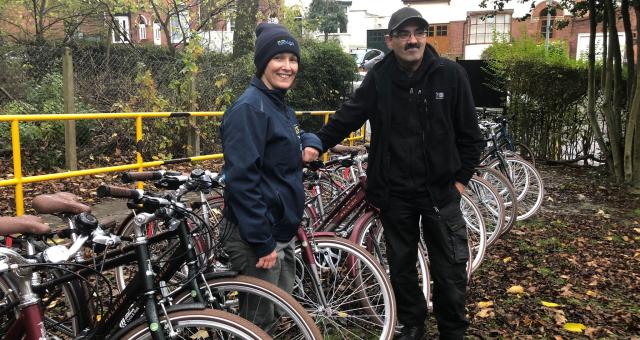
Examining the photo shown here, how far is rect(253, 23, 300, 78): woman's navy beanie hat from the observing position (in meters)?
2.43

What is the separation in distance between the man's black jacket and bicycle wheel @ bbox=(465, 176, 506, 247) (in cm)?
198

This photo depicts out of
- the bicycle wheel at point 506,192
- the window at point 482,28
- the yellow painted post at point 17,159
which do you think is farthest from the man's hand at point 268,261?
the window at point 482,28

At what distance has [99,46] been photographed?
462 inches

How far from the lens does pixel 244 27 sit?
37.3ft

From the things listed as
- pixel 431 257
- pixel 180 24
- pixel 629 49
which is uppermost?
pixel 180 24

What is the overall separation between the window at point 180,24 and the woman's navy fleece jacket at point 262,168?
26.5ft

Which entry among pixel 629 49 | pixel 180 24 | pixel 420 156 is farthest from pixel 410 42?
pixel 180 24

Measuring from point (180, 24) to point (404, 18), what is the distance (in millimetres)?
7977

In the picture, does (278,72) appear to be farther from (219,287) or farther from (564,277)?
(564,277)

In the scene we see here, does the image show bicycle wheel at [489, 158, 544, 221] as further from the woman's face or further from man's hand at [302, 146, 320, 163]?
the woman's face

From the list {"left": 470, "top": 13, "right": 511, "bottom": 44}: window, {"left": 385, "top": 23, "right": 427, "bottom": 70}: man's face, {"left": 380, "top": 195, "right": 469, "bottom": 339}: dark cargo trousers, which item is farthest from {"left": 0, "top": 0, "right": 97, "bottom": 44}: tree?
{"left": 470, "top": 13, "right": 511, "bottom": 44}: window

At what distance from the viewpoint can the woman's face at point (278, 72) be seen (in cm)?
245

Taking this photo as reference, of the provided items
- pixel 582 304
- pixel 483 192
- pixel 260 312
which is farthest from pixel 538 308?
pixel 260 312

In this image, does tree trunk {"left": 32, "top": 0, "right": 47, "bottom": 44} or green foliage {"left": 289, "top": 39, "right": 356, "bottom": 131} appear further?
tree trunk {"left": 32, "top": 0, "right": 47, "bottom": 44}
